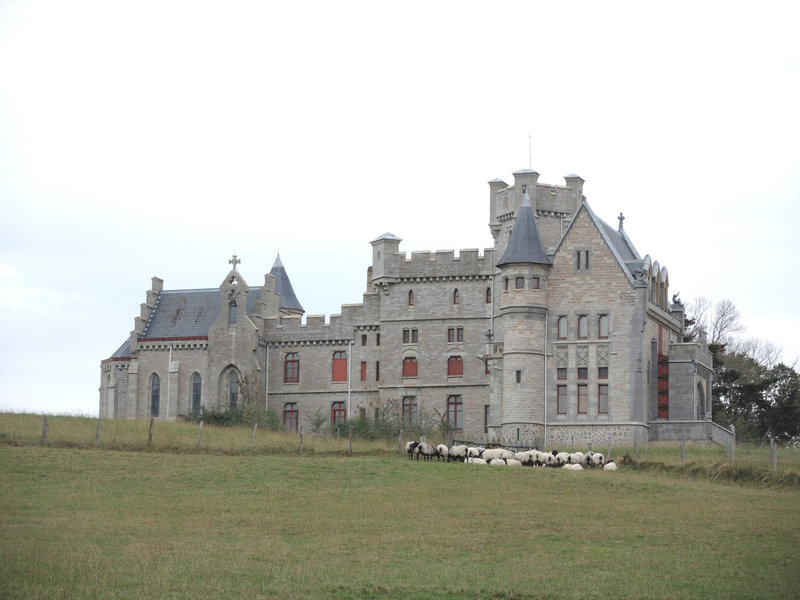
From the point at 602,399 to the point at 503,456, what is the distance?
40.1 ft

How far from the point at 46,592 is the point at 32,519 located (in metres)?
9.85

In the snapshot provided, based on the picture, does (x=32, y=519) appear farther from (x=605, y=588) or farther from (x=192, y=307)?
(x=192, y=307)

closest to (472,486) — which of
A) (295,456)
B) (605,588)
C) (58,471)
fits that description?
(295,456)

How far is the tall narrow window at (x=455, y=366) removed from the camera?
72.9 m

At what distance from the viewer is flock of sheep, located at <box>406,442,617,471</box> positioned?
52259 mm

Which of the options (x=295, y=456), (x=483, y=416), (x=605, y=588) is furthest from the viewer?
(x=483, y=416)

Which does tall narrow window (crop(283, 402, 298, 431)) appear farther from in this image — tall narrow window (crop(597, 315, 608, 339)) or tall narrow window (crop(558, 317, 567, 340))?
tall narrow window (crop(597, 315, 608, 339))

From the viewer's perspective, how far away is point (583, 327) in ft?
214

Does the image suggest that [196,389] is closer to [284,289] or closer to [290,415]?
[290,415]

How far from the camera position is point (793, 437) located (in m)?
76.2

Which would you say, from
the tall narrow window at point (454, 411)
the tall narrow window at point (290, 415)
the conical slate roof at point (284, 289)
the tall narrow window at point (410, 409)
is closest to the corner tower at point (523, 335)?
the tall narrow window at point (454, 411)

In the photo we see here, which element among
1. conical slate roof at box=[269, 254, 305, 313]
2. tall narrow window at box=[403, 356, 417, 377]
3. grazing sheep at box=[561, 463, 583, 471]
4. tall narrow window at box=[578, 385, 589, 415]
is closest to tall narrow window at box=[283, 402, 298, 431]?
tall narrow window at box=[403, 356, 417, 377]

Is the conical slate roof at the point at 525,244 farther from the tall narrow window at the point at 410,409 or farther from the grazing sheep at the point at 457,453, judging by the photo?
the grazing sheep at the point at 457,453

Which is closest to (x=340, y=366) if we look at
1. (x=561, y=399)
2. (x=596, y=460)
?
(x=561, y=399)
